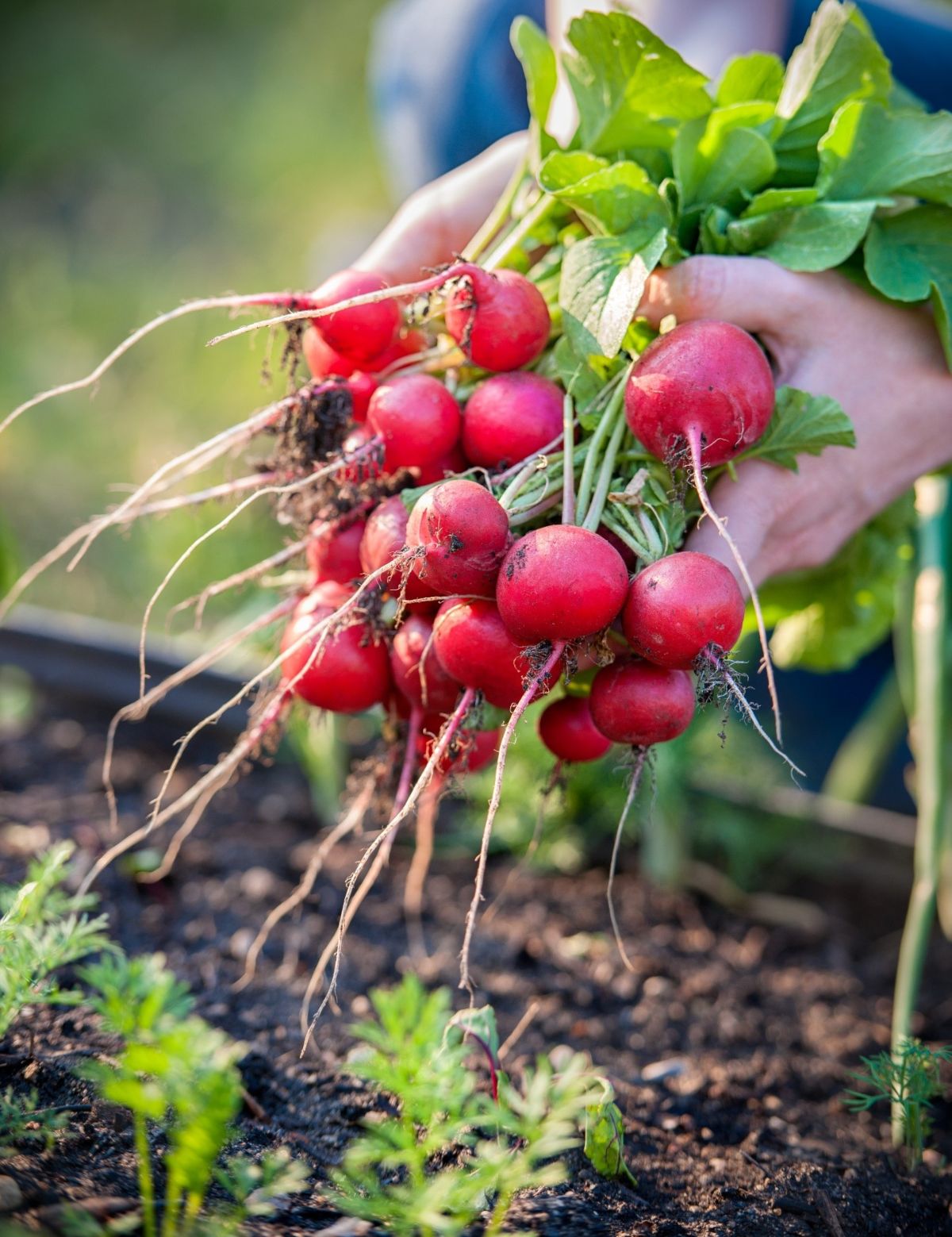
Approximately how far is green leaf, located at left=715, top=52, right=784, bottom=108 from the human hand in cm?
27

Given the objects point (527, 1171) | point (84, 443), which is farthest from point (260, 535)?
point (527, 1171)

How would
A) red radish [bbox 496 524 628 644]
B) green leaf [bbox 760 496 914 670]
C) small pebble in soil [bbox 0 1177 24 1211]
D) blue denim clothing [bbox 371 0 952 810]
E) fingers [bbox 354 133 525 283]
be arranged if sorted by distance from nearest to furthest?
small pebble in soil [bbox 0 1177 24 1211], red radish [bbox 496 524 628 644], fingers [bbox 354 133 525 283], green leaf [bbox 760 496 914 670], blue denim clothing [bbox 371 0 952 810]

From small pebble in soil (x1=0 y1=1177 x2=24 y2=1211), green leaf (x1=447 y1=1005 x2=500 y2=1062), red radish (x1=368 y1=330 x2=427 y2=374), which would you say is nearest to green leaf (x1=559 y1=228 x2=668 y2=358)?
red radish (x1=368 y1=330 x2=427 y2=374)

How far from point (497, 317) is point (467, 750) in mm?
487

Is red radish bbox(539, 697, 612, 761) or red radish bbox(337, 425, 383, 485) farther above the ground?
red radish bbox(337, 425, 383, 485)

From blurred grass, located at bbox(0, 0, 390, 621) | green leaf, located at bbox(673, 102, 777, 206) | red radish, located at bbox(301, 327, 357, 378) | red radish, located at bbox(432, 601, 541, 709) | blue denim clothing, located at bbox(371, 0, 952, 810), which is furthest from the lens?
blurred grass, located at bbox(0, 0, 390, 621)

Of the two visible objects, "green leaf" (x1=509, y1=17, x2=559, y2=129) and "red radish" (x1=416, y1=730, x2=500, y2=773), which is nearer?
"red radish" (x1=416, y1=730, x2=500, y2=773)

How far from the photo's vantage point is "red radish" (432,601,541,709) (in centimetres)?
109

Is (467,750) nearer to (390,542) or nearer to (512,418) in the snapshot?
(390,542)

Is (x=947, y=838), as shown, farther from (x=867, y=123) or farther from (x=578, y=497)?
(x=867, y=123)

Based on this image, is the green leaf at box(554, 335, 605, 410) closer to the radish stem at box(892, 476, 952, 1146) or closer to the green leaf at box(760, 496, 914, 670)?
the green leaf at box(760, 496, 914, 670)

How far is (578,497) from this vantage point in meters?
1.12

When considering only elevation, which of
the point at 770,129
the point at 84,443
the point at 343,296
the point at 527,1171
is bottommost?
the point at 84,443

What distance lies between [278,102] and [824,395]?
5.91 metres
